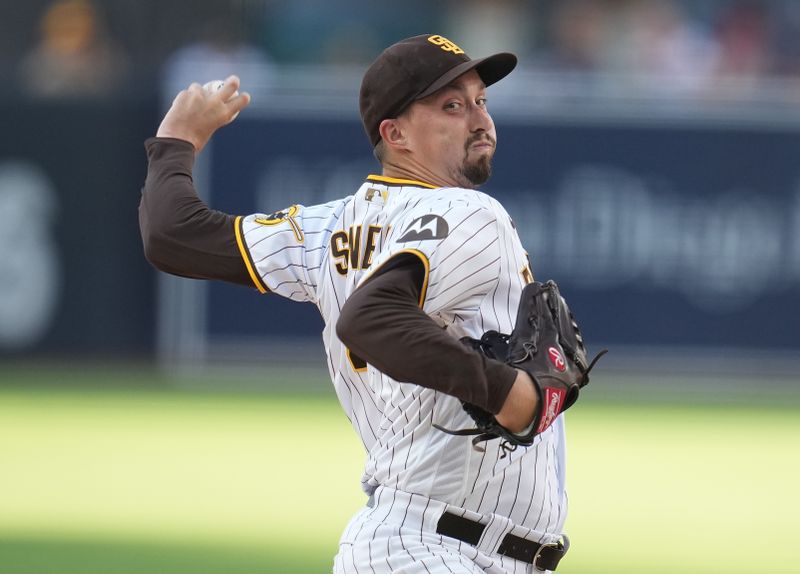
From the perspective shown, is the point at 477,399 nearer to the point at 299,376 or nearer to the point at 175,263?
the point at 175,263

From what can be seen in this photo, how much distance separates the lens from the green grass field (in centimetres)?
663

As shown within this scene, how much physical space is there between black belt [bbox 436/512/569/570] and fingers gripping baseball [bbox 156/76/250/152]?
1279mm

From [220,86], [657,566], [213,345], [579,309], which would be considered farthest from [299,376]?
[220,86]

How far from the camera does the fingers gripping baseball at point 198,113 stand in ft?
13.3

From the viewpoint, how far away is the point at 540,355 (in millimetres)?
3250

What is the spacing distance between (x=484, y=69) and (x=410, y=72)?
249 mm

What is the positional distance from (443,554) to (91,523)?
13.1ft

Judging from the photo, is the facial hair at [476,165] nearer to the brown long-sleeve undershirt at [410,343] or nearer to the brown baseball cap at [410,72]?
the brown baseball cap at [410,72]

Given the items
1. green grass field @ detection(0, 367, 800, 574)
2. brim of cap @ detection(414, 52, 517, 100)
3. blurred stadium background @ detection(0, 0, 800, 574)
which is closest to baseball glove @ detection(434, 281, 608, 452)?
brim of cap @ detection(414, 52, 517, 100)

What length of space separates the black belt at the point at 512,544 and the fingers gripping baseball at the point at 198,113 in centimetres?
128

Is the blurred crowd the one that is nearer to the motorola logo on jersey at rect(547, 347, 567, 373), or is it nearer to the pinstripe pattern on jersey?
the pinstripe pattern on jersey

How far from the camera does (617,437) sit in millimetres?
10242

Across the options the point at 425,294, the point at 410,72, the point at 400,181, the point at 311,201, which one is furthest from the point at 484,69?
the point at 311,201

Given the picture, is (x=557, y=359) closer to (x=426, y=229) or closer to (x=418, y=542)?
(x=426, y=229)
